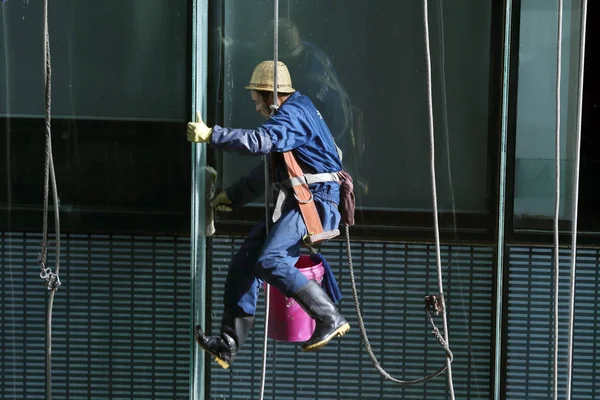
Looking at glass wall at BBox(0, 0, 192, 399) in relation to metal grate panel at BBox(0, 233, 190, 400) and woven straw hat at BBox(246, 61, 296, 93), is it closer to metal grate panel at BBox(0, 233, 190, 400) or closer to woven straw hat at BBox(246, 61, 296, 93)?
metal grate panel at BBox(0, 233, 190, 400)

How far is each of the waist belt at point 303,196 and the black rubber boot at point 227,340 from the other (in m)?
0.61

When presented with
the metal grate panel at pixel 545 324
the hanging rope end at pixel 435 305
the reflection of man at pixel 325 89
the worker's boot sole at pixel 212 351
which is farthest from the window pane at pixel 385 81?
the worker's boot sole at pixel 212 351

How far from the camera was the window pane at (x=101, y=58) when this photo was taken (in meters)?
5.38

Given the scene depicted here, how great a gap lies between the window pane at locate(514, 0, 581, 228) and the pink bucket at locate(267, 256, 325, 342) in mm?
1308

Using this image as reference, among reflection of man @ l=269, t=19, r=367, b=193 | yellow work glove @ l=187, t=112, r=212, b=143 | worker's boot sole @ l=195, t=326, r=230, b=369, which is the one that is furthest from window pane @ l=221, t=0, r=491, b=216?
worker's boot sole @ l=195, t=326, r=230, b=369

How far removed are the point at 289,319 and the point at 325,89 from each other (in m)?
1.31

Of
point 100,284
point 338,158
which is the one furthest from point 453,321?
point 100,284

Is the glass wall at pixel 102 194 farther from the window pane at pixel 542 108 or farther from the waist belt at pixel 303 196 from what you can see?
the window pane at pixel 542 108

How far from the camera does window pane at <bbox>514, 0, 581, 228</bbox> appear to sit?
5309 millimetres

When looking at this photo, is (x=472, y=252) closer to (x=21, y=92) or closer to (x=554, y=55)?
(x=554, y=55)

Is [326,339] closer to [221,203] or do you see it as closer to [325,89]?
[221,203]

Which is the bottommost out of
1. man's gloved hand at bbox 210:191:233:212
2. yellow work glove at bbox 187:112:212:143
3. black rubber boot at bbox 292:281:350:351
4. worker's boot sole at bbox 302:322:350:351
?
worker's boot sole at bbox 302:322:350:351

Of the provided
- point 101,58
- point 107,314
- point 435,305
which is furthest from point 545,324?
point 101,58

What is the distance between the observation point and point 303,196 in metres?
4.75
